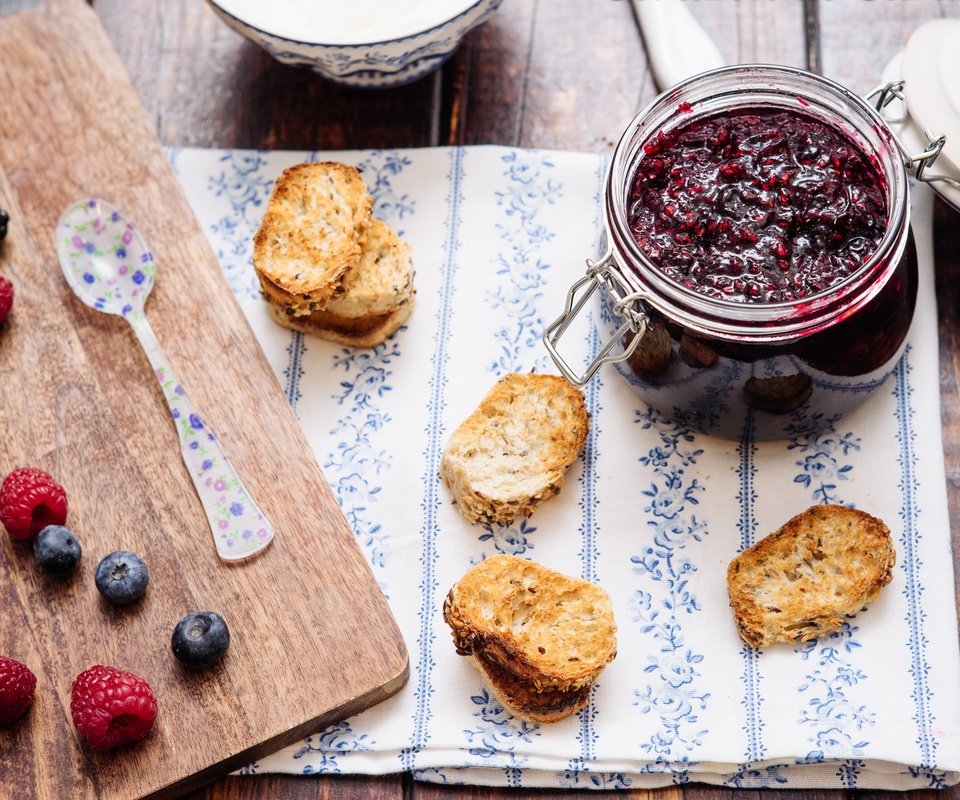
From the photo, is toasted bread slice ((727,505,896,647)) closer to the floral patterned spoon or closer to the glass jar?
the glass jar

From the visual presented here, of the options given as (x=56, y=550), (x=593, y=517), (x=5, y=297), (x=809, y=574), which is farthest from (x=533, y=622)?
(x=5, y=297)

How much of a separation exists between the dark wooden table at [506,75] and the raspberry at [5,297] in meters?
0.49

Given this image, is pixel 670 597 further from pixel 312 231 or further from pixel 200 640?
pixel 312 231

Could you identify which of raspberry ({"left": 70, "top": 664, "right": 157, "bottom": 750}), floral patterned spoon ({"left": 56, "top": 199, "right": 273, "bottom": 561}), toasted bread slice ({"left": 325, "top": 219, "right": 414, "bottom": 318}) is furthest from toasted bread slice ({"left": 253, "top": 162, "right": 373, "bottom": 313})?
raspberry ({"left": 70, "top": 664, "right": 157, "bottom": 750})

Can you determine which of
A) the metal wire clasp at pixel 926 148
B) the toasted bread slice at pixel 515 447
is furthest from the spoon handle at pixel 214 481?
the metal wire clasp at pixel 926 148

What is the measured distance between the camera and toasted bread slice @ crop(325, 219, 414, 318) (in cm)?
226

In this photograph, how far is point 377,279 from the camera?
2283mm

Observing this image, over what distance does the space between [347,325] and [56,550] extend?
26.7 inches

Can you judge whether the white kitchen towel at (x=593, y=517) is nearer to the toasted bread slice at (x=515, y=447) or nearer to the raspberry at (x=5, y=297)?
the toasted bread slice at (x=515, y=447)

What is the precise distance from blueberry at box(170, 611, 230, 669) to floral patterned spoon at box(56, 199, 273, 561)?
0.13 metres

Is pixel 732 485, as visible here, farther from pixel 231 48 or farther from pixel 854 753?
pixel 231 48

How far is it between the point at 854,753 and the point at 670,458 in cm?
61

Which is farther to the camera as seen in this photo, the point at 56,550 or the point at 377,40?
the point at 377,40

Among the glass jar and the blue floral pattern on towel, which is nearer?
the glass jar
